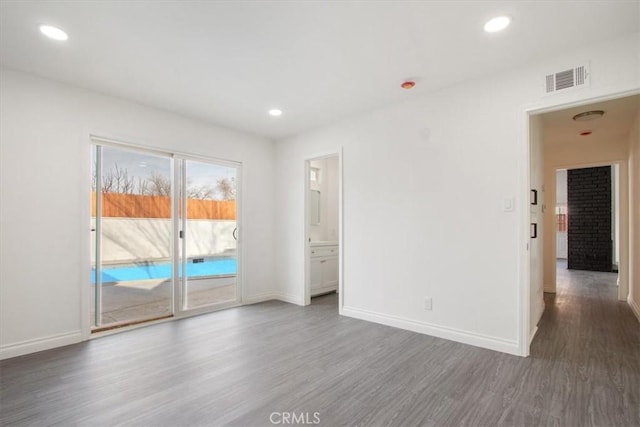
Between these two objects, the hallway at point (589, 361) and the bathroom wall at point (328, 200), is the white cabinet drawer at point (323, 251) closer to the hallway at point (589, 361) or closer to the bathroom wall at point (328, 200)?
the bathroom wall at point (328, 200)

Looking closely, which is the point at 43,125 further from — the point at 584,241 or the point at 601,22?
the point at 584,241

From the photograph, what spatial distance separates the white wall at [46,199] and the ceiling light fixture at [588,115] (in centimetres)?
536

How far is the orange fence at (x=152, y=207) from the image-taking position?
144 inches

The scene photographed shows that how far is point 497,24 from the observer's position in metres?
2.28

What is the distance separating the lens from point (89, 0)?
80.6 inches

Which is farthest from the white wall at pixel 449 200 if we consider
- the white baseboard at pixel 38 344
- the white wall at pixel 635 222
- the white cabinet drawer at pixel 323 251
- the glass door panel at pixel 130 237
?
the white baseboard at pixel 38 344

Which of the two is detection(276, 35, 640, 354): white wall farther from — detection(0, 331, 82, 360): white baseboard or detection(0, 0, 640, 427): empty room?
detection(0, 331, 82, 360): white baseboard

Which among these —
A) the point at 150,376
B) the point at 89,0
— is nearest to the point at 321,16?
the point at 89,0

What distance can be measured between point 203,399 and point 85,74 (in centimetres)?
312

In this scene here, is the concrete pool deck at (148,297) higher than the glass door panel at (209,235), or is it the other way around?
the glass door panel at (209,235)

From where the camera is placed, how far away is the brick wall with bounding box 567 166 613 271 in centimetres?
786

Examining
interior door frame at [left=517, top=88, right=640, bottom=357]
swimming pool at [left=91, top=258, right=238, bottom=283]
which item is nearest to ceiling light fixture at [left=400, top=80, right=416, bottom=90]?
interior door frame at [left=517, top=88, right=640, bottom=357]

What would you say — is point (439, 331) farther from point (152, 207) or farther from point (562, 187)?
point (562, 187)

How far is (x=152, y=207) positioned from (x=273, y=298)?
92.4 inches
